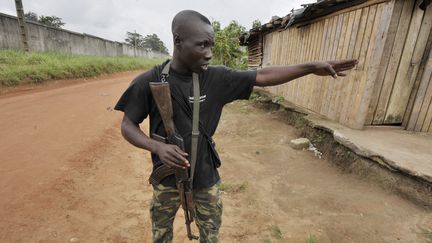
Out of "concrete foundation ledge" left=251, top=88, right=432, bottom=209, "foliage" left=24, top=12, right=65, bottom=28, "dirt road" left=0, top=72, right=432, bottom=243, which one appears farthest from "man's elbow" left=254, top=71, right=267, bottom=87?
"foliage" left=24, top=12, right=65, bottom=28

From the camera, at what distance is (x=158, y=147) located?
1365 millimetres

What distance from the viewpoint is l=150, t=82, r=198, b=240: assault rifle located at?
1.37 m

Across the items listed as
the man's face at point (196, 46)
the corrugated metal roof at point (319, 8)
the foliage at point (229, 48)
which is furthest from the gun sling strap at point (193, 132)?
the foliage at point (229, 48)

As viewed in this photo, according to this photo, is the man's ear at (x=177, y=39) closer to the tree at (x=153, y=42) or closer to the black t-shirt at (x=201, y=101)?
the black t-shirt at (x=201, y=101)

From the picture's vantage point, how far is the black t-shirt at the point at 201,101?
1479 mm

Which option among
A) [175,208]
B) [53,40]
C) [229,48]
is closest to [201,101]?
[175,208]

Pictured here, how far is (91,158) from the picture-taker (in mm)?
4141

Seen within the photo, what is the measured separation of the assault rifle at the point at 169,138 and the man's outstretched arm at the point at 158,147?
0.09 metres

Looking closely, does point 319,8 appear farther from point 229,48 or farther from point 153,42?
point 153,42

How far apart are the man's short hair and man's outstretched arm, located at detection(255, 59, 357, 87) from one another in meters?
0.47

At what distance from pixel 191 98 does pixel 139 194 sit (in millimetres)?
2304

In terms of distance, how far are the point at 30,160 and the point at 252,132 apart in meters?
4.45

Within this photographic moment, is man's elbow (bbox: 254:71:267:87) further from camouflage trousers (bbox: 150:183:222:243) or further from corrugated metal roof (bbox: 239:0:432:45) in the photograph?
corrugated metal roof (bbox: 239:0:432:45)

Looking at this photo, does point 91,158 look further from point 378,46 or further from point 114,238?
point 378,46
